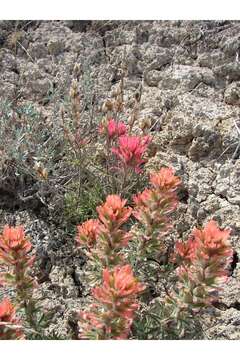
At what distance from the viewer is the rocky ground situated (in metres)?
2.18

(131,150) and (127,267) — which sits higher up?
(131,150)

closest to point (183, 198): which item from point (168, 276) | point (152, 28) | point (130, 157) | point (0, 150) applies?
point (168, 276)

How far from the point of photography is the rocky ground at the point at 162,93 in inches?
85.7

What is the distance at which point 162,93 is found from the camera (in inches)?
105

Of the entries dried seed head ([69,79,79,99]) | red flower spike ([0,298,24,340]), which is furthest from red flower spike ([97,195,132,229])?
dried seed head ([69,79,79,99])

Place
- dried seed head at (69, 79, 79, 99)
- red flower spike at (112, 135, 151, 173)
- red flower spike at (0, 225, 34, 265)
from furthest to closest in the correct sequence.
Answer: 1. dried seed head at (69, 79, 79, 99)
2. red flower spike at (112, 135, 151, 173)
3. red flower spike at (0, 225, 34, 265)

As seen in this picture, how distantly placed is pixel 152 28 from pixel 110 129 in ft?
3.10

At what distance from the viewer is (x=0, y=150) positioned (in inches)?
96.7

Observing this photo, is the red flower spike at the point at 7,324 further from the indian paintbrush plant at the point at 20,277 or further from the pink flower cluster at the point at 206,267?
the pink flower cluster at the point at 206,267

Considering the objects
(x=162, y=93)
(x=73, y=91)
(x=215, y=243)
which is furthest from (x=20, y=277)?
(x=162, y=93)

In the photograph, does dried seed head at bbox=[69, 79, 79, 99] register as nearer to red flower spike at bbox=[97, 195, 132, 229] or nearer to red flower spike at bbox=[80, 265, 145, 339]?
red flower spike at bbox=[97, 195, 132, 229]

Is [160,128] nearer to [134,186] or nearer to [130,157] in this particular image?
[134,186]

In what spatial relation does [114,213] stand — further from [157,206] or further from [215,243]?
[215,243]

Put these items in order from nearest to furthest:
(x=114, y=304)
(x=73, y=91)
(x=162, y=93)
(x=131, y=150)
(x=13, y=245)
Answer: (x=114, y=304)
(x=13, y=245)
(x=131, y=150)
(x=73, y=91)
(x=162, y=93)
